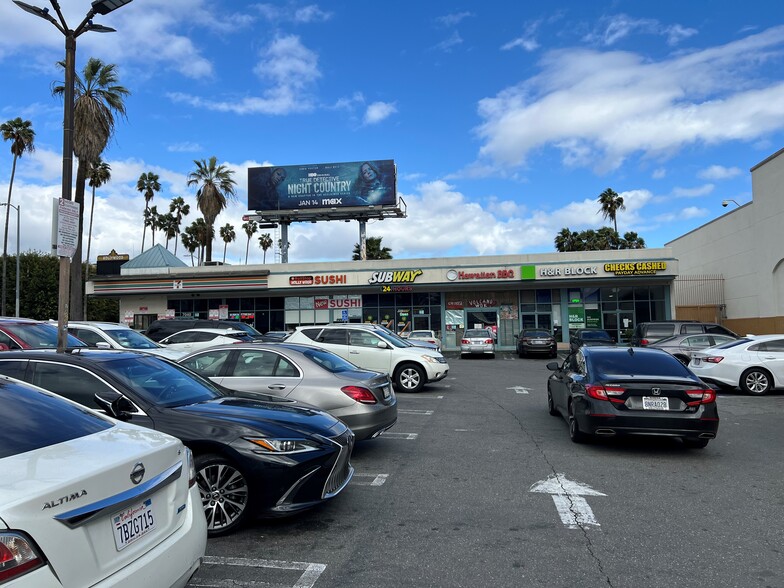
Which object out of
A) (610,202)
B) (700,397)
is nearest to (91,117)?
(700,397)

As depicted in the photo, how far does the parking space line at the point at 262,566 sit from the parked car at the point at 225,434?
1.43ft

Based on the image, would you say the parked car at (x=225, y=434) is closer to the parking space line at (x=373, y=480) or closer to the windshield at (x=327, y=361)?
the parking space line at (x=373, y=480)

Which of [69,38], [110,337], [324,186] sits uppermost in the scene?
[324,186]

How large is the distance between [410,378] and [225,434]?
10.2 m

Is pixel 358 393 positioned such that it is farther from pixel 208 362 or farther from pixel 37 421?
pixel 37 421

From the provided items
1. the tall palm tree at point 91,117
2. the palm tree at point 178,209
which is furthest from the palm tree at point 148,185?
the tall palm tree at point 91,117

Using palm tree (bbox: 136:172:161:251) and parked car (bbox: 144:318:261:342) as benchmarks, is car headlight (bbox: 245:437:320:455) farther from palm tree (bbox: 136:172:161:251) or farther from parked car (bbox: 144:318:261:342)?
palm tree (bbox: 136:172:161:251)

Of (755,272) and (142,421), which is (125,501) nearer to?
(142,421)

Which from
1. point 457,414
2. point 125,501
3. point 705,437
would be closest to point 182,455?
point 125,501

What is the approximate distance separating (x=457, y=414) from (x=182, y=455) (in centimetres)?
821

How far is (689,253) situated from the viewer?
39812mm

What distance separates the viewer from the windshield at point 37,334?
994 cm

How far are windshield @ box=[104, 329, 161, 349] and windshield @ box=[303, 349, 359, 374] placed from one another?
19.8ft

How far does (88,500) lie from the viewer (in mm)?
2559
